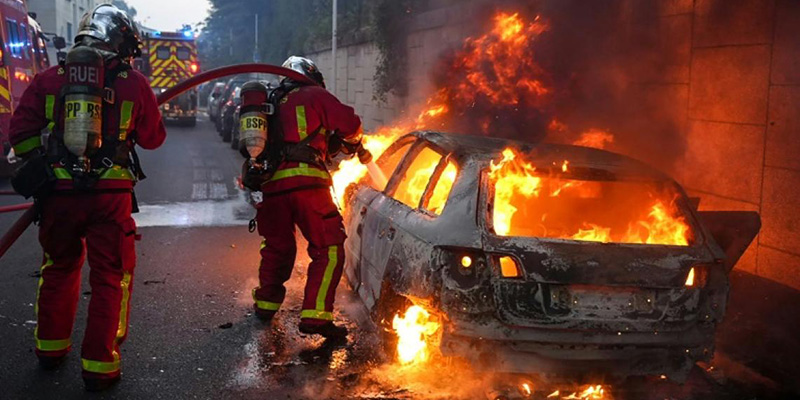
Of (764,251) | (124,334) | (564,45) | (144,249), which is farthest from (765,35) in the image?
(144,249)

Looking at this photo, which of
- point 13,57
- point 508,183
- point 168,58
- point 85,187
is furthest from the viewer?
point 168,58

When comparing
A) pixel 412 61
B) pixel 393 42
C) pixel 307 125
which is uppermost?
pixel 393 42

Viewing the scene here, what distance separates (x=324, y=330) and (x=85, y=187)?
172 centimetres

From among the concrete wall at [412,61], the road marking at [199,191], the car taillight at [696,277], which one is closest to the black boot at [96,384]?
the car taillight at [696,277]

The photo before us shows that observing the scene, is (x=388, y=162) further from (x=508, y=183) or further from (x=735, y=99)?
(x=735, y=99)

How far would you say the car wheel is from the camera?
4332 millimetres

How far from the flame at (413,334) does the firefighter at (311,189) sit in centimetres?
72

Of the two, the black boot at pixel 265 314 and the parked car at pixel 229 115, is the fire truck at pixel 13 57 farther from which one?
the black boot at pixel 265 314

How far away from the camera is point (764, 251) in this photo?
252 inches

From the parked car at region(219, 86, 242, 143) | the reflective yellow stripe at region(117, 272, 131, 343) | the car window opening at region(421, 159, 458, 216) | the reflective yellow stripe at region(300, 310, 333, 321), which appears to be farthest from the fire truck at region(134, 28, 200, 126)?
the car window opening at region(421, 159, 458, 216)

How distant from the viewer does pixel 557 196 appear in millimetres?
4785

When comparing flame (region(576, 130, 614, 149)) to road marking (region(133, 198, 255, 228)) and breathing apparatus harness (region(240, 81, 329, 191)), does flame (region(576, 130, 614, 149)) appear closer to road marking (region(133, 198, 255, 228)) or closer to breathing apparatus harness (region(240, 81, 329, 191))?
road marking (region(133, 198, 255, 228))

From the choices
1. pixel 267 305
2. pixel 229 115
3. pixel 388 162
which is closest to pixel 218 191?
pixel 388 162

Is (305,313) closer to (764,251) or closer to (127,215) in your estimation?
(127,215)
